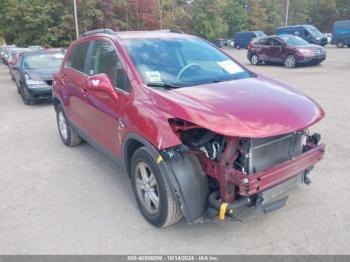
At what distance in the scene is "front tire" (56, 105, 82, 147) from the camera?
593 centimetres

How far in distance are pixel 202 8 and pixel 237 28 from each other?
8.41m

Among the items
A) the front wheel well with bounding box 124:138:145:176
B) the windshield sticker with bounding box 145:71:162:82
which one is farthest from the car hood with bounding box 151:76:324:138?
the front wheel well with bounding box 124:138:145:176

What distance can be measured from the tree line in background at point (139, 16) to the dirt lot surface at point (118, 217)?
1568 inches

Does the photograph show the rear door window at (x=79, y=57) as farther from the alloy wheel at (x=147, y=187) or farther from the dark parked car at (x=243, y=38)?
the dark parked car at (x=243, y=38)

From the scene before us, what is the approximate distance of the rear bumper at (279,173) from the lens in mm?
2938

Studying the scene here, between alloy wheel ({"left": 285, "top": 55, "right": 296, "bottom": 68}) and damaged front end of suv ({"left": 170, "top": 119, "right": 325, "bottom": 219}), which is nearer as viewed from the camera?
damaged front end of suv ({"left": 170, "top": 119, "right": 325, "bottom": 219})

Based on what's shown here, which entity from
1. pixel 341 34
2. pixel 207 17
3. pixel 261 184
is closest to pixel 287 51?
pixel 261 184

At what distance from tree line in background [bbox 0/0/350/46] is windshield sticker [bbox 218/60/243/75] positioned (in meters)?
40.4

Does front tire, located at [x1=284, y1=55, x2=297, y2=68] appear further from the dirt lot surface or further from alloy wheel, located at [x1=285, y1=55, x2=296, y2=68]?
the dirt lot surface

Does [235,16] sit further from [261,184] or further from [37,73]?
[261,184]

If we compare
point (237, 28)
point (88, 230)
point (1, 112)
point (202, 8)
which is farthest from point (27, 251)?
point (237, 28)

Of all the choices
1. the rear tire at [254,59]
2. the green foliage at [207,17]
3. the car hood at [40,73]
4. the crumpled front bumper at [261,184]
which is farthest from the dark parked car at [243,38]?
the crumpled front bumper at [261,184]

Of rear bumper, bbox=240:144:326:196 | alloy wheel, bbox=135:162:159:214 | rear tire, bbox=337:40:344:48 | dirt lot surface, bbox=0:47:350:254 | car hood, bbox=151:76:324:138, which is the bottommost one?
rear tire, bbox=337:40:344:48

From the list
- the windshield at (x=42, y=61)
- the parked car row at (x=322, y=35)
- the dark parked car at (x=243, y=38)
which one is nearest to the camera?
the windshield at (x=42, y=61)
